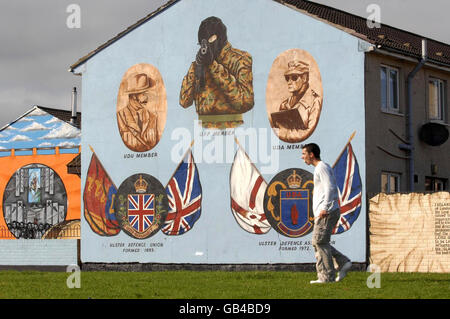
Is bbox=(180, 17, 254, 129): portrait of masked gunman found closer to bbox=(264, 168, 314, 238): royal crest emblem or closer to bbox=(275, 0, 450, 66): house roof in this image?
bbox=(275, 0, 450, 66): house roof

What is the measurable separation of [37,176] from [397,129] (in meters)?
21.1

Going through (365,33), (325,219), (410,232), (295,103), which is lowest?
(410,232)

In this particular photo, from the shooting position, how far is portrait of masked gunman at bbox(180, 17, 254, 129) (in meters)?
27.1

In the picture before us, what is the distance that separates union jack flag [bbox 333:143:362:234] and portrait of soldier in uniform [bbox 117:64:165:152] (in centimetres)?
613

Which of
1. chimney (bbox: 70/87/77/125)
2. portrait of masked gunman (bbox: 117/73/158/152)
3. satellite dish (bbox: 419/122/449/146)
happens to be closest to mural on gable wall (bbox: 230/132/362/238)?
portrait of masked gunman (bbox: 117/73/158/152)

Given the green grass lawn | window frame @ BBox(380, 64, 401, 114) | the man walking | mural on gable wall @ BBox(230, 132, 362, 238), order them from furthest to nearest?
window frame @ BBox(380, 64, 401, 114) → mural on gable wall @ BBox(230, 132, 362, 238) → the man walking → the green grass lawn

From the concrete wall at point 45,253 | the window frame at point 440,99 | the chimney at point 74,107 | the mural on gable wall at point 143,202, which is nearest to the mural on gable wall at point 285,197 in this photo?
the mural on gable wall at point 143,202

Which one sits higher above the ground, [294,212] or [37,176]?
[37,176]

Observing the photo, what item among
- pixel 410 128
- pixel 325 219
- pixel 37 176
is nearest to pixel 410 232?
pixel 410 128

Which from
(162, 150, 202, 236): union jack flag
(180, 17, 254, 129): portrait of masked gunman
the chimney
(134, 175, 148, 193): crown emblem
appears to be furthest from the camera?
the chimney

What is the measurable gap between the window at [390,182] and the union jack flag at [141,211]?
6805 millimetres

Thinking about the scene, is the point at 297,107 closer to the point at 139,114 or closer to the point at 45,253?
the point at 139,114

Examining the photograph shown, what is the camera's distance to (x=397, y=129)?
26.7 m
